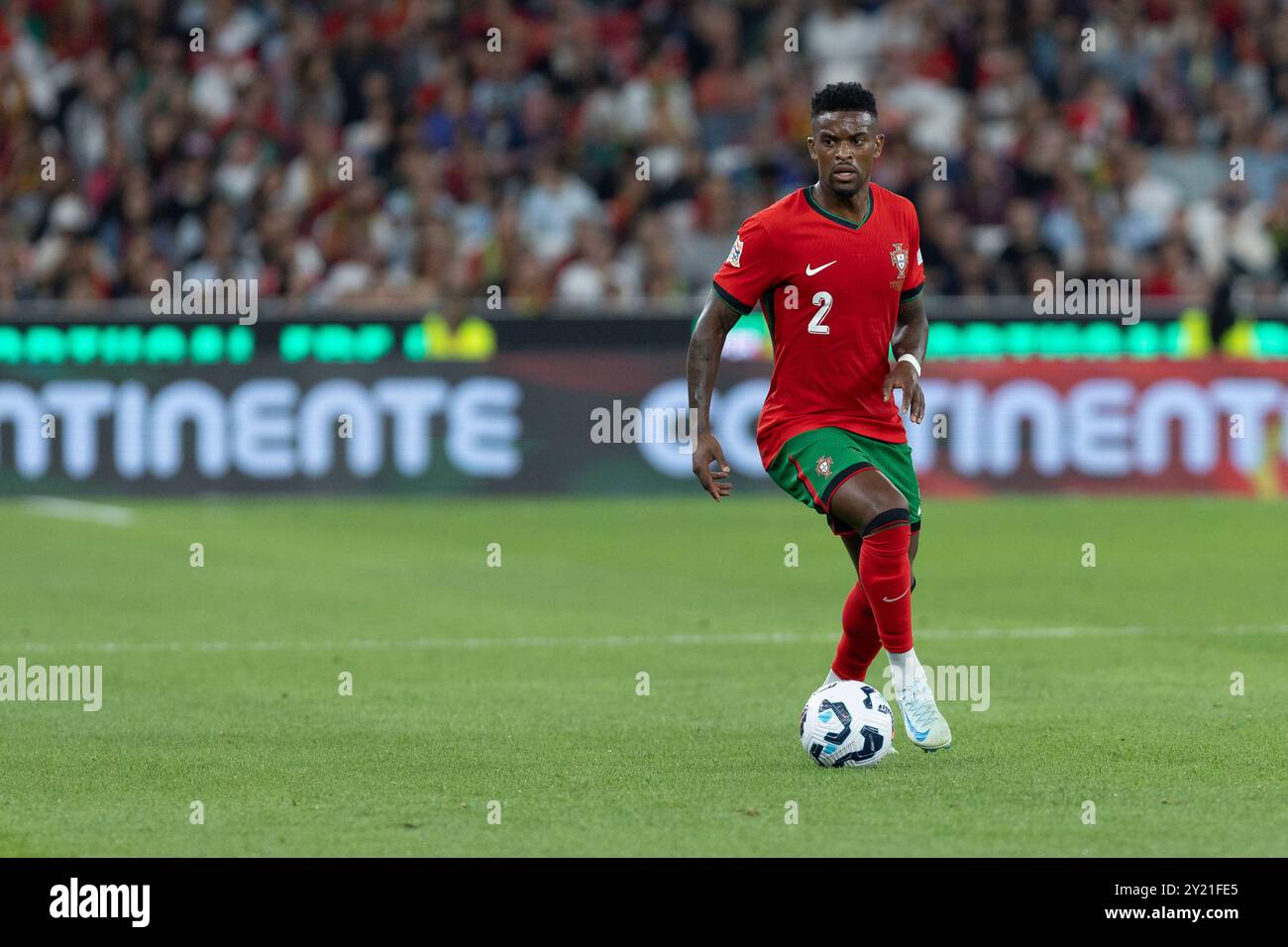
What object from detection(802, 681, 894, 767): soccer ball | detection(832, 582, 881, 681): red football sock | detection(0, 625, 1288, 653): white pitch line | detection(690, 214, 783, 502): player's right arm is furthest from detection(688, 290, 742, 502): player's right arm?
detection(0, 625, 1288, 653): white pitch line

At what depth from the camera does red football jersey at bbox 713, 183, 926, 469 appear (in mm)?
7828

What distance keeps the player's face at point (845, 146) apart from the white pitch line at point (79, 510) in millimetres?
10431

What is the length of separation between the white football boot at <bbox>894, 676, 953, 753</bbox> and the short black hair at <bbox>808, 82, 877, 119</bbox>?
6.39 ft

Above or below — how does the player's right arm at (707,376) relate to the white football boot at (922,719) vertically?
above

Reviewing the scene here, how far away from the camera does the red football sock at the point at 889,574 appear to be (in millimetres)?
7617

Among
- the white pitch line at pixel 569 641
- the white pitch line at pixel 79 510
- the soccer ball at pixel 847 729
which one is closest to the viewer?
the soccer ball at pixel 847 729

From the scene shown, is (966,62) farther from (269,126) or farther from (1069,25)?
(269,126)

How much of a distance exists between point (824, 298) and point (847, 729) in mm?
1488

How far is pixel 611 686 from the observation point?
9.68 meters

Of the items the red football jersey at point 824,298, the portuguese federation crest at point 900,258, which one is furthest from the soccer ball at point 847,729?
the portuguese federation crest at point 900,258

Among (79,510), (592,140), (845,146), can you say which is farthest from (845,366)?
(592,140)

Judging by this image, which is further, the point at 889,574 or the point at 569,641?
the point at 569,641

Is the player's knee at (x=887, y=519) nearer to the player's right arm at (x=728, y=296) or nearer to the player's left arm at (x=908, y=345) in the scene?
the player's left arm at (x=908, y=345)

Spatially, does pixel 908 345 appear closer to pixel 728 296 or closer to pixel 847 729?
pixel 728 296
